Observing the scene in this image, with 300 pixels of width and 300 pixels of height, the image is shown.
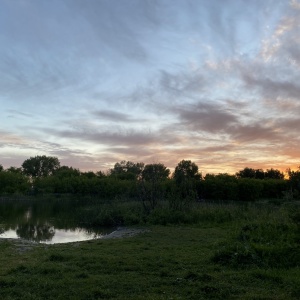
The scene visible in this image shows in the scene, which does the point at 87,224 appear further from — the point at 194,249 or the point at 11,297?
the point at 11,297

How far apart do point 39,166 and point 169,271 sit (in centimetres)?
12684

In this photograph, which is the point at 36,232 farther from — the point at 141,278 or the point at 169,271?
the point at 141,278

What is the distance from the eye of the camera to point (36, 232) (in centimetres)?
2484

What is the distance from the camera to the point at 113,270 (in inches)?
364

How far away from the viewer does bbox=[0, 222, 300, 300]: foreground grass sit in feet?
23.3

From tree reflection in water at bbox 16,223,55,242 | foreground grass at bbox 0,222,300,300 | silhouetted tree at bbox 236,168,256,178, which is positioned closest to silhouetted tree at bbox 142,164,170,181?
tree reflection in water at bbox 16,223,55,242

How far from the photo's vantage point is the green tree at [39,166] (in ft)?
419

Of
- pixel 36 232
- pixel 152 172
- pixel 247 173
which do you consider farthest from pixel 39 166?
pixel 36 232

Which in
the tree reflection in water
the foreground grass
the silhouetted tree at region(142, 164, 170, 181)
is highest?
the silhouetted tree at region(142, 164, 170, 181)

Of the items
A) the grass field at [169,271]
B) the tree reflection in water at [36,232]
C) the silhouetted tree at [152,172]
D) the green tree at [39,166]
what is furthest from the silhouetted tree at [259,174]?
the grass field at [169,271]

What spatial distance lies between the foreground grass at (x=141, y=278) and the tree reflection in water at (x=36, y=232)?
10.7 metres

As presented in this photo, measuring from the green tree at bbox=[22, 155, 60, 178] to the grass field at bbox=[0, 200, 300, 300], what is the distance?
12027 centimetres

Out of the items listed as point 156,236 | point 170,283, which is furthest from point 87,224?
point 170,283

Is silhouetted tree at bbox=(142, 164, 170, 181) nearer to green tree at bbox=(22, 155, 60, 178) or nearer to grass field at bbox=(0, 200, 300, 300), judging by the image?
grass field at bbox=(0, 200, 300, 300)
